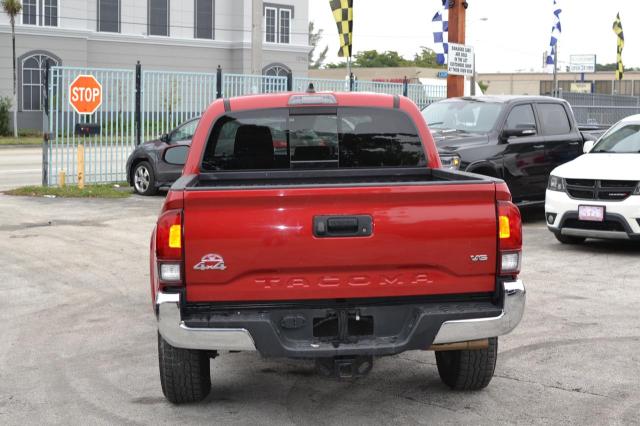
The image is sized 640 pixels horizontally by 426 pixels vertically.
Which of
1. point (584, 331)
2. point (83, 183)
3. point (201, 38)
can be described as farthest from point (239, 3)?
point (584, 331)

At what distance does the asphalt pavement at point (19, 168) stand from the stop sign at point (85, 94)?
2199 millimetres

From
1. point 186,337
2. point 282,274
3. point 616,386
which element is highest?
point 282,274

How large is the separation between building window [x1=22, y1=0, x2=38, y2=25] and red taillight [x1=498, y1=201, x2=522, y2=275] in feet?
124

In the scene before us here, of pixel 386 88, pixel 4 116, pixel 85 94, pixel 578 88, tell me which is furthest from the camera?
pixel 578 88

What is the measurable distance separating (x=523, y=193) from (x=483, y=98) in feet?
5.17

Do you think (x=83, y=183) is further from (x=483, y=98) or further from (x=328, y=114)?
(x=328, y=114)

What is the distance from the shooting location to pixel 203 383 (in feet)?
17.8

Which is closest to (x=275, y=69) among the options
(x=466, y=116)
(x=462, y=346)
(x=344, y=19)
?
(x=344, y=19)

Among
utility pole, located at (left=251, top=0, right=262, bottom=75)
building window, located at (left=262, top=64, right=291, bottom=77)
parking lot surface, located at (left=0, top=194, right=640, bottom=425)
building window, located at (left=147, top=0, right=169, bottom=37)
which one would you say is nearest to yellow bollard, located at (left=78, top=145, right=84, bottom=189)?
utility pole, located at (left=251, top=0, right=262, bottom=75)

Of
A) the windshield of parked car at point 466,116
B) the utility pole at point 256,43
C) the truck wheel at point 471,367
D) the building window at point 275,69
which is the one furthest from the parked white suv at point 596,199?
the building window at point 275,69

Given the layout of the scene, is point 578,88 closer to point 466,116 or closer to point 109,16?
point 109,16

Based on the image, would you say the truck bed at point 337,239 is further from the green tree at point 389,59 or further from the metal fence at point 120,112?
the green tree at point 389,59

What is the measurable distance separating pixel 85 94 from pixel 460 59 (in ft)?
24.0

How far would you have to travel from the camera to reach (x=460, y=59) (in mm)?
18688
